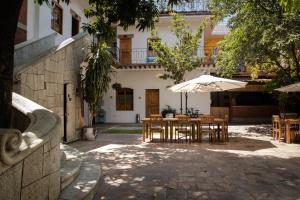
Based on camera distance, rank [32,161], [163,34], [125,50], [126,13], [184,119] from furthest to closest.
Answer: [125,50] < [163,34] < [184,119] < [126,13] < [32,161]

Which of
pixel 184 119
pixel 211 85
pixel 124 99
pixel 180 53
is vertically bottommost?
pixel 184 119

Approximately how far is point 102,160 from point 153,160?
48.3 inches

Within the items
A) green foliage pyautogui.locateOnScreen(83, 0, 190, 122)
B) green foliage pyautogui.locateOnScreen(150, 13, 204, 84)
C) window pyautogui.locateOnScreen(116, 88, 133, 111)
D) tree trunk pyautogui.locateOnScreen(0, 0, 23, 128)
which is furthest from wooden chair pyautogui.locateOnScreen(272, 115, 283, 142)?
window pyautogui.locateOnScreen(116, 88, 133, 111)

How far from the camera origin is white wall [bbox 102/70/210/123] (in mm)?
21062

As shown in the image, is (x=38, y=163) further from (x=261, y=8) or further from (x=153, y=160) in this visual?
(x=261, y=8)

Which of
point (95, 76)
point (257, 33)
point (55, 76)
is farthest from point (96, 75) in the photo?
point (257, 33)

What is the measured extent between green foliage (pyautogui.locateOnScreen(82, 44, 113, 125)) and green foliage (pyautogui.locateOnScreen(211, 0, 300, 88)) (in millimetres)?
5353

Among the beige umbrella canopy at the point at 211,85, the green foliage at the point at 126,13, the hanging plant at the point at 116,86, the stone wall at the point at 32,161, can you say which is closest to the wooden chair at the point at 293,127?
the beige umbrella canopy at the point at 211,85

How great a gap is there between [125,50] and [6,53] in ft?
61.4

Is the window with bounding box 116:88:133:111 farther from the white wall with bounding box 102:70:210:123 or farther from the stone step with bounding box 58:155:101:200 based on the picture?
the stone step with bounding box 58:155:101:200

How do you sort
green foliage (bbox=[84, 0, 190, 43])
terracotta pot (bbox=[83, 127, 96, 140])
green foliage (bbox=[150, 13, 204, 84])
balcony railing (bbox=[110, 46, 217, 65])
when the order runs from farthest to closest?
balcony railing (bbox=[110, 46, 217, 65])
green foliage (bbox=[150, 13, 204, 84])
terracotta pot (bbox=[83, 127, 96, 140])
green foliage (bbox=[84, 0, 190, 43])

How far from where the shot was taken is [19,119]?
209 inches

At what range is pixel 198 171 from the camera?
6.54 meters

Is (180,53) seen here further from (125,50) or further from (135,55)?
(125,50)
